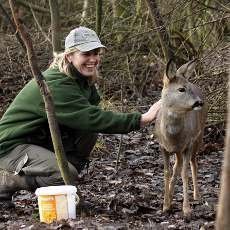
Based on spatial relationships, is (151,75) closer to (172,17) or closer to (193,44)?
(193,44)

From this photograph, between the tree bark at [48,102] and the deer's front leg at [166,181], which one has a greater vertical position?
the tree bark at [48,102]

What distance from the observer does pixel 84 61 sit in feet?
21.4

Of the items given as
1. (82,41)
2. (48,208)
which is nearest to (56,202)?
(48,208)

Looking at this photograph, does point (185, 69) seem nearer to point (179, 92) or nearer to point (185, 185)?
point (179, 92)

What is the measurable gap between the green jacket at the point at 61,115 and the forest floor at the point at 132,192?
0.75m

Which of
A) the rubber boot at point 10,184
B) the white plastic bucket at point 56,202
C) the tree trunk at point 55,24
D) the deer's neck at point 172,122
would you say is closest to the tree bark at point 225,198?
the white plastic bucket at point 56,202

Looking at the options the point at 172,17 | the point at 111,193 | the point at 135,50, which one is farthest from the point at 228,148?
the point at 135,50

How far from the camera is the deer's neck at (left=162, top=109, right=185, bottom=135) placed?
6508mm

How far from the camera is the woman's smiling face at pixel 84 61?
6523 mm

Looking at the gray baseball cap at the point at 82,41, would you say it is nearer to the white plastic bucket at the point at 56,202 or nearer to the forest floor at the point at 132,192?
the white plastic bucket at the point at 56,202

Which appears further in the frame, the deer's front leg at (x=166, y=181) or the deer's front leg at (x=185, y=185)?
the deer's front leg at (x=166, y=181)

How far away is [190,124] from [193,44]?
5980 mm

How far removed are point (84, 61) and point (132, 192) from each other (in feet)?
5.79

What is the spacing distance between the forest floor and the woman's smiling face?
4.33 ft
